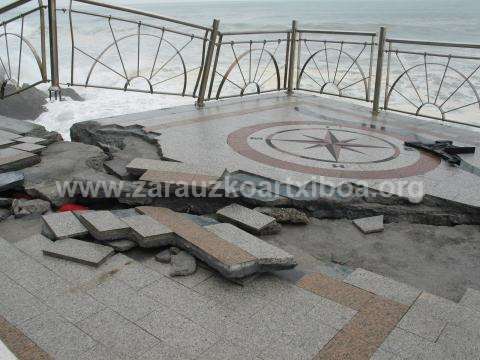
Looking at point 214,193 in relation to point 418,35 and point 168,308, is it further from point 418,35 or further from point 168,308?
point 418,35

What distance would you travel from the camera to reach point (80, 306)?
110 inches

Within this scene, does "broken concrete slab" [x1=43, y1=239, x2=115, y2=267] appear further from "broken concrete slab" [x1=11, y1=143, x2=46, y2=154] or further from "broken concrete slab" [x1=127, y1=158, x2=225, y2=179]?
"broken concrete slab" [x1=11, y1=143, x2=46, y2=154]

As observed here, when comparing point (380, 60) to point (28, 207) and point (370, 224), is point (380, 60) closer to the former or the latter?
point (370, 224)

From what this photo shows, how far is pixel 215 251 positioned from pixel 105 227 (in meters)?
0.89

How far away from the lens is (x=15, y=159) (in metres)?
4.96

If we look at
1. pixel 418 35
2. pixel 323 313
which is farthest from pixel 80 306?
pixel 418 35

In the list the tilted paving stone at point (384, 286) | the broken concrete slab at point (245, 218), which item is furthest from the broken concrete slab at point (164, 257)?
the tilted paving stone at point (384, 286)

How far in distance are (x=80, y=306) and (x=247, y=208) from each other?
5.84 ft

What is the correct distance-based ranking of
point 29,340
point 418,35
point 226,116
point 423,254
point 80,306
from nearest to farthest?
point 29,340 < point 80,306 < point 423,254 < point 226,116 < point 418,35

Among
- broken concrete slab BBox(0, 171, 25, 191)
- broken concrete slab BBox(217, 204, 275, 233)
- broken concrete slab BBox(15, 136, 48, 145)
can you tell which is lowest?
broken concrete slab BBox(217, 204, 275, 233)

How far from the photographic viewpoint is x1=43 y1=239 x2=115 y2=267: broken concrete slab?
324cm

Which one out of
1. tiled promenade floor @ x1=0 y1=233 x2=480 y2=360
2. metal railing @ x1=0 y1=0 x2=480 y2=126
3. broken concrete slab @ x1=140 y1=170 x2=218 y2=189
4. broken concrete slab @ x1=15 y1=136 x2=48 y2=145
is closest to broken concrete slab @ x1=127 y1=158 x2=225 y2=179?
broken concrete slab @ x1=140 y1=170 x2=218 y2=189

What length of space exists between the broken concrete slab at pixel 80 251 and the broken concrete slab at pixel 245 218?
1.04 meters

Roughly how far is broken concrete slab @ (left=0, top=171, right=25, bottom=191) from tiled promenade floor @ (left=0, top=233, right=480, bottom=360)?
131cm
